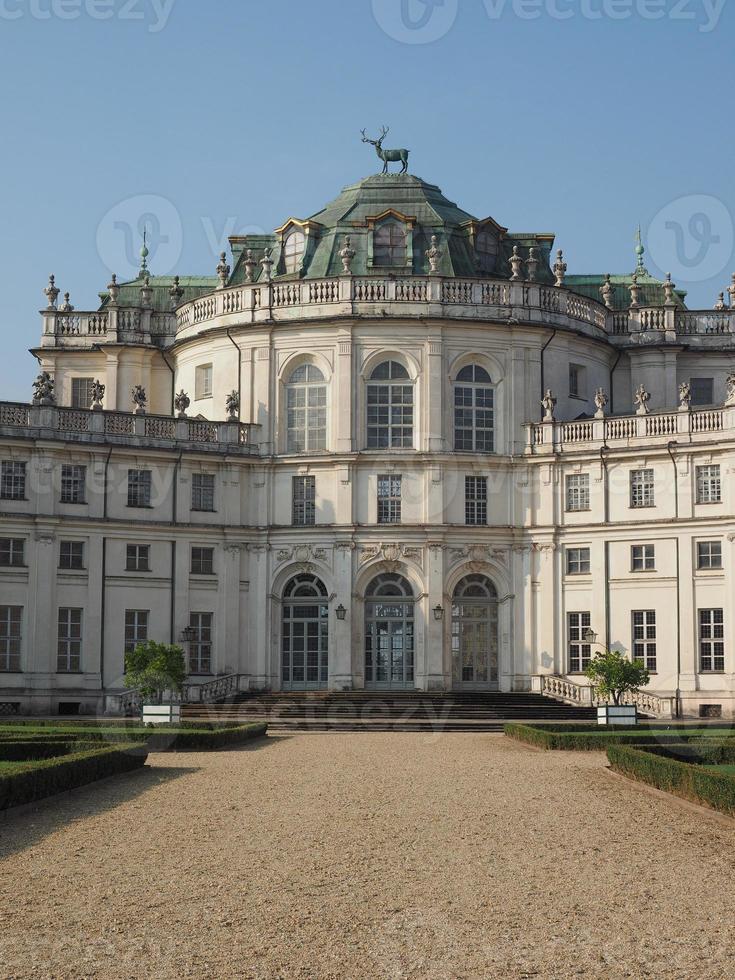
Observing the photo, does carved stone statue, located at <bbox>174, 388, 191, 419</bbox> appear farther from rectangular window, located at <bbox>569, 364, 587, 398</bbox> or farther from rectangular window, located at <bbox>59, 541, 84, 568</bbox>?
rectangular window, located at <bbox>569, 364, 587, 398</bbox>

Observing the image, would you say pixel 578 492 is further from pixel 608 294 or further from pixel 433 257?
pixel 608 294

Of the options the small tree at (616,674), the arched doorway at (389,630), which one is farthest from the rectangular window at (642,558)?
the arched doorway at (389,630)

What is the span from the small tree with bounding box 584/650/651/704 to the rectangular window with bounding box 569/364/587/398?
15.9 meters

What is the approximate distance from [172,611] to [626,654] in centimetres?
1777

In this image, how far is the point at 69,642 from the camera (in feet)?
183

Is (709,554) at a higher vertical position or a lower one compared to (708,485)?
lower

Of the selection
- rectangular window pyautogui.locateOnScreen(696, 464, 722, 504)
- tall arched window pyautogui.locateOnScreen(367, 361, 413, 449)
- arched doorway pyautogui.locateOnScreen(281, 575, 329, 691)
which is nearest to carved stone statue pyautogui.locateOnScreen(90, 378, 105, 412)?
arched doorway pyautogui.locateOnScreen(281, 575, 329, 691)

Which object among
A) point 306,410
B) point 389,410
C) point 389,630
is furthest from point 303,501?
point 389,630

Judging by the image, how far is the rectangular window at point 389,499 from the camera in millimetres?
59625

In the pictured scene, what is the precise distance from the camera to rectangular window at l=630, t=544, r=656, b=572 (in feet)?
187

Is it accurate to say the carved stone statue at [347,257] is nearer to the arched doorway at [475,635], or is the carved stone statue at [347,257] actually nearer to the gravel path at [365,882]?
the arched doorway at [475,635]

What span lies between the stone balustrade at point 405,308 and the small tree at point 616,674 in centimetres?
1647

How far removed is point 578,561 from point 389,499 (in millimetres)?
7993

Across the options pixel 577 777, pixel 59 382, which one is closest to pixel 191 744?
pixel 577 777
